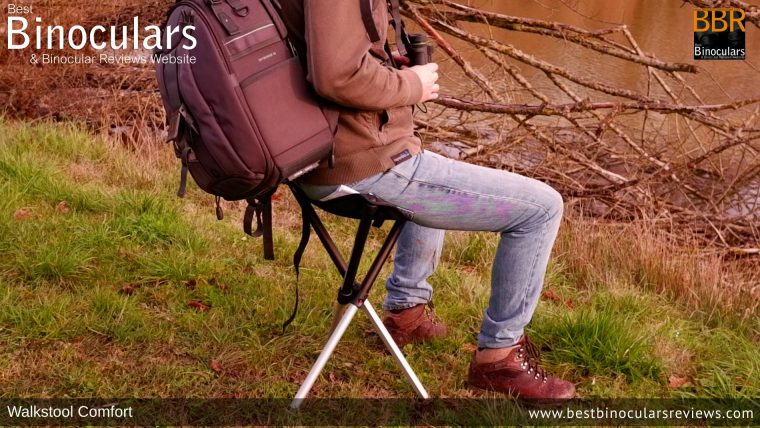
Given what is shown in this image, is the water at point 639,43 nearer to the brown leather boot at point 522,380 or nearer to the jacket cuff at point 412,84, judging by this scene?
the brown leather boot at point 522,380

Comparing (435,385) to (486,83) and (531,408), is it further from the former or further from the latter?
(486,83)

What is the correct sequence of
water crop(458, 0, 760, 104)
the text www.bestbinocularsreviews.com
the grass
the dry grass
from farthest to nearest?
water crop(458, 0, 760, 104) → the dry grass → the grass → the text www.bestbinocularsreviews.com

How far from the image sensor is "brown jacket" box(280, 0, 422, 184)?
2.05 metres

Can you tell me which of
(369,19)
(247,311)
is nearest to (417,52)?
(369,19)

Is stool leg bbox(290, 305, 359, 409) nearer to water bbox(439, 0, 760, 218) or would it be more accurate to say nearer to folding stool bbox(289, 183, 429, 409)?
folding stool bbox(289, 183, 429, 409)

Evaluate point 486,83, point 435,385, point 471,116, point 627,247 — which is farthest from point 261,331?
point 471,116

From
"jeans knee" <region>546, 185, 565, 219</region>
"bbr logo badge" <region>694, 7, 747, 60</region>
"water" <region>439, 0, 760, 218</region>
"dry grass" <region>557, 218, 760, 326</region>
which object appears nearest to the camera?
"jeans knee" <region>546, 185, 565, 219</region>

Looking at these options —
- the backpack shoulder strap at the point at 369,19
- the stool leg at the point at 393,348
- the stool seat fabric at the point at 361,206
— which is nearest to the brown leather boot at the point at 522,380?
the stool leg at the point at 393,348

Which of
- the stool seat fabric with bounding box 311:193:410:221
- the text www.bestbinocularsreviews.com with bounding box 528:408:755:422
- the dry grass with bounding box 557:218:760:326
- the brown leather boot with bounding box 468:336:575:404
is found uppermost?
the stool seat fabric with bounding box 311:193:410:221

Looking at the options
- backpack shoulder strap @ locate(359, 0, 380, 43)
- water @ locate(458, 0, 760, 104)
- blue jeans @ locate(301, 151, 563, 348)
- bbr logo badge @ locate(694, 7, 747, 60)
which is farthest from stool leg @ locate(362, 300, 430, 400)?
water @ locate(458, 0, 760, 104)

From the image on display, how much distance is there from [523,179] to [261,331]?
44.5 inches

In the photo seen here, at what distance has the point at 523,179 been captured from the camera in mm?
2434

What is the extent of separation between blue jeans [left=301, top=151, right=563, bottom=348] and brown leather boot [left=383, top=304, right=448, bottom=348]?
0.39 metres

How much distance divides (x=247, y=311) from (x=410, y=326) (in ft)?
1.98
